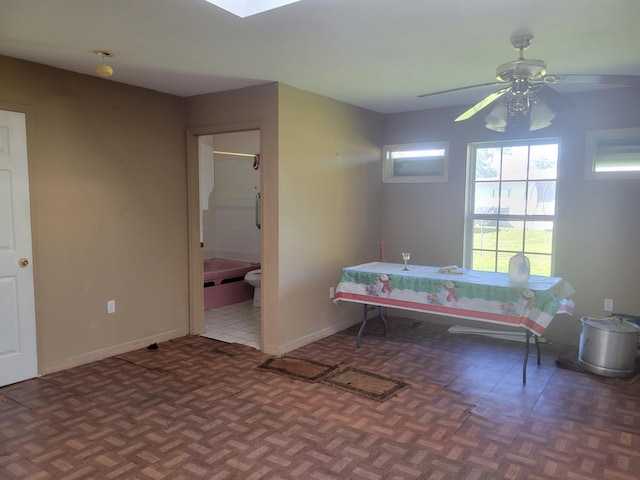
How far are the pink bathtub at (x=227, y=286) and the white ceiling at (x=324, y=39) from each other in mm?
2550

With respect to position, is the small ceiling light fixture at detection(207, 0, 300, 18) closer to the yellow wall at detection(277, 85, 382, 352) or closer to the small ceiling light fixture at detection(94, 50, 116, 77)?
the small ceiling light fixture at detection(94, 50, 116, 77)

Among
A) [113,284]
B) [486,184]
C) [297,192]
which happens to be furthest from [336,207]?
[113,284]

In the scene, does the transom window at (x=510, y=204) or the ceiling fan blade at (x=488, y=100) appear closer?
the ceiling fan blade at (x=488, y=100)

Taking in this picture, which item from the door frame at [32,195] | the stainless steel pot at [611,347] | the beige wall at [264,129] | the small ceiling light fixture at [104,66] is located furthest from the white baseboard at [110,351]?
the stainless steel pot at [611,347]

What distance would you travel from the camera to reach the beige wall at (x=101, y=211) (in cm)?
350

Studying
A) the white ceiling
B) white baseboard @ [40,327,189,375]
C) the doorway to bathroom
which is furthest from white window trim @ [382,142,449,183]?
white baseboard @ [40,327,189,375]

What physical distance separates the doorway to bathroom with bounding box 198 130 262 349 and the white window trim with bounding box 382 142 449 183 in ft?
6.10

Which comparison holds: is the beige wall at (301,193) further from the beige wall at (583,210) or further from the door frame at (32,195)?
the door frame at (32,195)

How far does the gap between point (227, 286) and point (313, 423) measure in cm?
331

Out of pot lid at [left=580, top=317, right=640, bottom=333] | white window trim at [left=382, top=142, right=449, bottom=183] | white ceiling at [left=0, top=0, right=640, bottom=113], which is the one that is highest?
white ceiling at [left=0, top=0, right=640, bottom=113]

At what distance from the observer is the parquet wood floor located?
2371 millimetres

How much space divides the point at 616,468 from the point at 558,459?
27 cm

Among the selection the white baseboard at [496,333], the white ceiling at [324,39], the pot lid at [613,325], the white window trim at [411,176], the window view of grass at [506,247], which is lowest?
the white baseboard at [496,333]

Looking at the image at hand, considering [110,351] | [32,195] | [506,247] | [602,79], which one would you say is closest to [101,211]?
[32,195]
